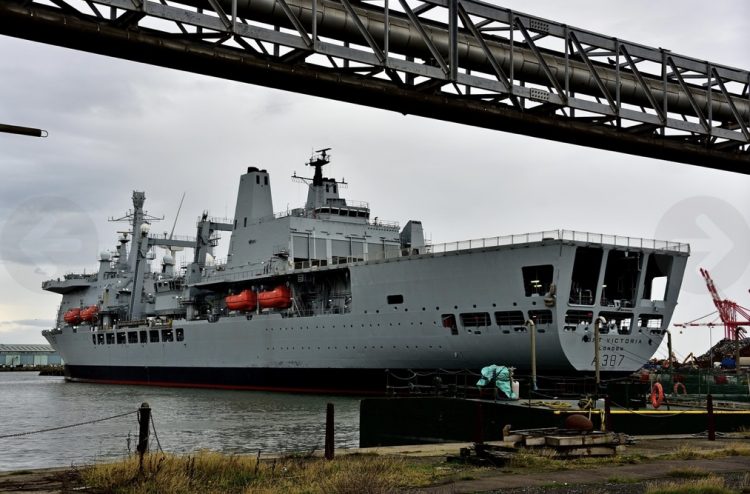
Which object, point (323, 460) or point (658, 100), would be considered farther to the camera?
point (658, 100)

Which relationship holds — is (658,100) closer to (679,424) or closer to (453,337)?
(679,424)

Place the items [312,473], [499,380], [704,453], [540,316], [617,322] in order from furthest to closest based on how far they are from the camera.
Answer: [617,322] < [540,316] < [499,380] < [704,453] < [312,473]

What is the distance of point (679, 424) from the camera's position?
68.2 feet

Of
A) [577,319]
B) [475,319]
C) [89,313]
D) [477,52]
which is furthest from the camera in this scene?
[89,313]

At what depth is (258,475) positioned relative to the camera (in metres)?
12.2

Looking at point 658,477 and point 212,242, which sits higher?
point 212,242

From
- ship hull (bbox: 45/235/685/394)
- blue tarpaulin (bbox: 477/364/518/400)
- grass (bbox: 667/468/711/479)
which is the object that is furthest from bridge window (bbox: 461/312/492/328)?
grass (bbox: 667/468/711/479)

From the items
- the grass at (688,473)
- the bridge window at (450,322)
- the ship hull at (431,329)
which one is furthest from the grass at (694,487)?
the bridge window at (450,322)

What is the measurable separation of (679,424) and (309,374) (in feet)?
93.3

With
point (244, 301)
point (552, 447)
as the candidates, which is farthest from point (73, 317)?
point (552, 447)

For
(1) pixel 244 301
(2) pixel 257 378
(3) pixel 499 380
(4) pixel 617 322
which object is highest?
(1) pixel 244 301

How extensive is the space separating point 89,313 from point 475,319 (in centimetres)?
4492

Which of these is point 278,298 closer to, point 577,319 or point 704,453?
point 577,319

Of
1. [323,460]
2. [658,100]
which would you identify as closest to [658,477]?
[323,460]
